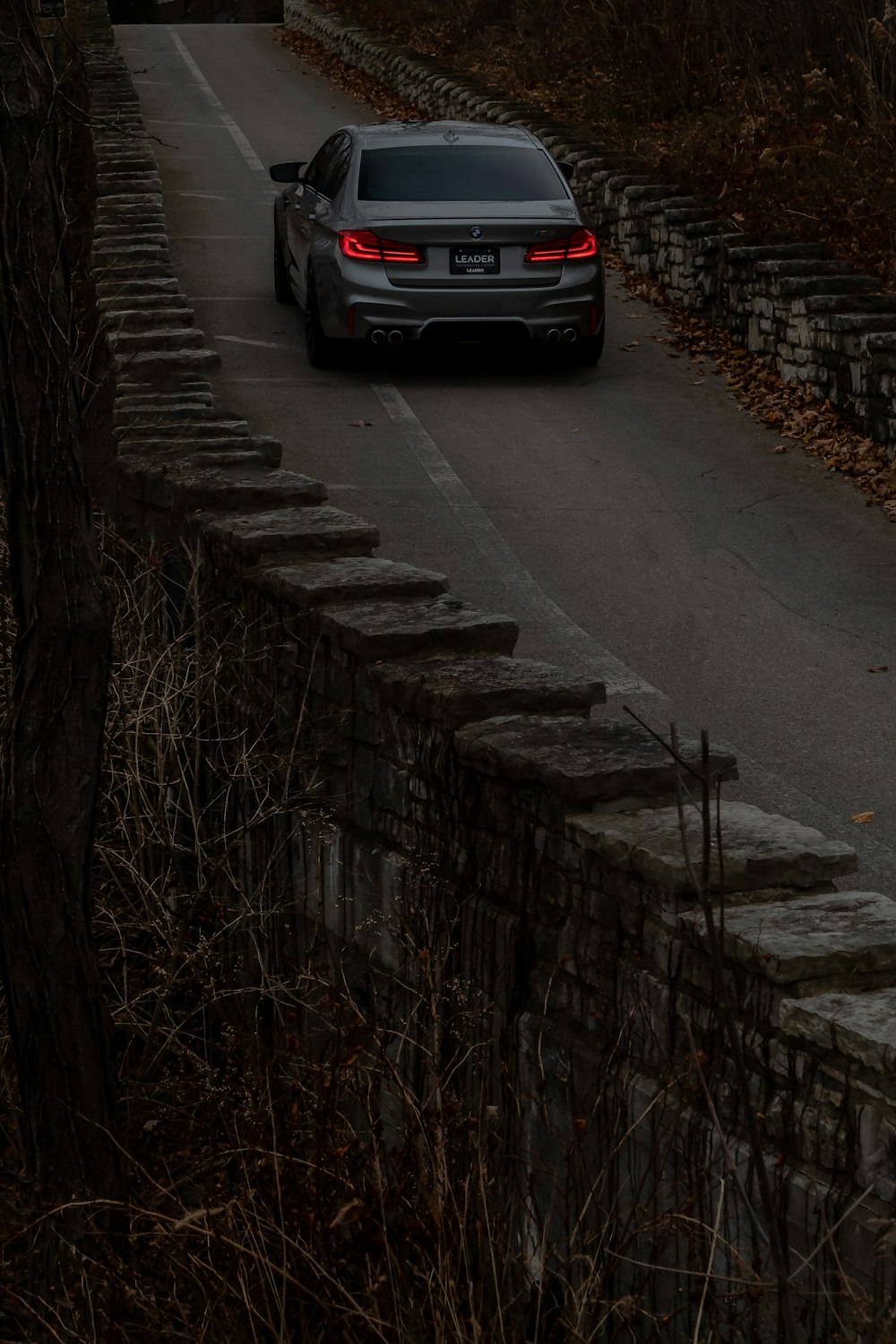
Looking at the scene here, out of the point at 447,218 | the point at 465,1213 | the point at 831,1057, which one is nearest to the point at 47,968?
the point at 465,1213

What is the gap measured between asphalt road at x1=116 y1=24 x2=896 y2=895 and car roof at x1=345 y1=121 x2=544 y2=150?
173 cm

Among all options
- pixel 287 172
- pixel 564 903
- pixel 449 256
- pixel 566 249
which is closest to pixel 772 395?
pixel 566 249

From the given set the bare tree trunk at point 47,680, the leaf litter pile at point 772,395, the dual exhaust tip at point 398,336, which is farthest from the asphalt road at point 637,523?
the bare tree trunk at point 47,680

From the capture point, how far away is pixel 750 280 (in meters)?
14.9

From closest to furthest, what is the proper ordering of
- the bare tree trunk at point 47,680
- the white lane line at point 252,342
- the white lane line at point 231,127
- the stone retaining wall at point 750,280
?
the bare tree trunk at point 47,680, the stone retaining wall at point 750,280, the white lane line at point 252,342, the white lane line at point 231,127

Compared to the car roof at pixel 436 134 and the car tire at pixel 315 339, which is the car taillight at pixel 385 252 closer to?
the car tire at pixel 315 339

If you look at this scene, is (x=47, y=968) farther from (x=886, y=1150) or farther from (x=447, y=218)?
(x=447, y=218)

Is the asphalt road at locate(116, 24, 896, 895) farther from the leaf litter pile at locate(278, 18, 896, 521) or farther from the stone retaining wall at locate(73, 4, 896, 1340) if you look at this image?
the stone retaining wall at locate(73, 4, 896, 1340)

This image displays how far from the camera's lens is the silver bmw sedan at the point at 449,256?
1347 centimetres

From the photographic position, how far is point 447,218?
13.5m

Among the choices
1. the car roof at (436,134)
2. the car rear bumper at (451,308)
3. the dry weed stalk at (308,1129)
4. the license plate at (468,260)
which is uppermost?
the car roof at (436,134)

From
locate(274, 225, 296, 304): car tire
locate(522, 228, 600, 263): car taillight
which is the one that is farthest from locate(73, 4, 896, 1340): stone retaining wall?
locate(274, 225, 296, 304): car tire

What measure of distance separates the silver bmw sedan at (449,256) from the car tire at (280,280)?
83.8 inches

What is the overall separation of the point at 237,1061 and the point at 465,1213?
269cm
